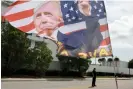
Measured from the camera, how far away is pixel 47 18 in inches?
209

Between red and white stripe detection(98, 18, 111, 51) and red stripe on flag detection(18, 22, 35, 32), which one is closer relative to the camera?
red stripe on flag detection(18, 22, 35, 32)

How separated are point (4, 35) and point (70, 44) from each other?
36.0 metres

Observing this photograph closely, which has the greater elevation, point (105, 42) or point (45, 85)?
point (105, 42)

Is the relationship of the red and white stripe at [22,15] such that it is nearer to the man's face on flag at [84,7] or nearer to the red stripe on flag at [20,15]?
the red stripe on flag at [20,15]

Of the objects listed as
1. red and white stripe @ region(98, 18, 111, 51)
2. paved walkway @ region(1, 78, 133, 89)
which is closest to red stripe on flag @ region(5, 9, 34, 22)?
red and white stripe @ region(98, 18, 111, 51)

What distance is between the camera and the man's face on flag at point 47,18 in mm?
5211

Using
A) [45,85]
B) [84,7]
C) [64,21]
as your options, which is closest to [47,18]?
[64,21]

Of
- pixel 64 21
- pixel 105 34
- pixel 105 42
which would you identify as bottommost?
pixel 105 42

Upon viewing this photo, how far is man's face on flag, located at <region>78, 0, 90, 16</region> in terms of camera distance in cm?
516

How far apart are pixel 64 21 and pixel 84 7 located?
354mm

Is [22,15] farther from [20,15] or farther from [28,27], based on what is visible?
[28,27]

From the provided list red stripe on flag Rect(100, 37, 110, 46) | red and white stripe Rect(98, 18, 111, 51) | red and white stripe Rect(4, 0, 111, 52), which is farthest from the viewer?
red stripe on flag Rect(100, 37, 110, 46)

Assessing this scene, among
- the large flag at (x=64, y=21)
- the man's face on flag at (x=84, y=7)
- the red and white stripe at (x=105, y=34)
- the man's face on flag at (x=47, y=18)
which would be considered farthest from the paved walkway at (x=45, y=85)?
the man's face on flag at (x=84, y=7)

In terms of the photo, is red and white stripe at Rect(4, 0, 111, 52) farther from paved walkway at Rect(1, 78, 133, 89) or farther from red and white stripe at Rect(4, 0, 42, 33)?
paved walkway at Rect(1, 78, 133, 89)
